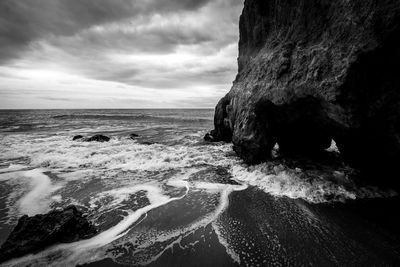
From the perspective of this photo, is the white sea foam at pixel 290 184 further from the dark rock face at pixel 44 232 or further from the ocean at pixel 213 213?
the dark rock face at pixel 44 232

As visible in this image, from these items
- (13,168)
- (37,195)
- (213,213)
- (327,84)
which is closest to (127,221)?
(213,213)

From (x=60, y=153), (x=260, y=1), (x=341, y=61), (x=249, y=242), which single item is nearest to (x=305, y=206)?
(x=249, y=242)

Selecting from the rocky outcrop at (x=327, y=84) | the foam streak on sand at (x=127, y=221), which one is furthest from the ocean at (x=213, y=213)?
the rocky outcrop at (x=327, y=84)

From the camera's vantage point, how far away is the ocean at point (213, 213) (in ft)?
12.6

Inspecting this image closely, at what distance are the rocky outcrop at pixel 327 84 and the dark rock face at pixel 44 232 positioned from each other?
261 inches

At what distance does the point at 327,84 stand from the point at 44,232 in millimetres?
7543

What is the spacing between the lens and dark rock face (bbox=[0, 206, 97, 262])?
3.88 metres

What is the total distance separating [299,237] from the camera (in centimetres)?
428

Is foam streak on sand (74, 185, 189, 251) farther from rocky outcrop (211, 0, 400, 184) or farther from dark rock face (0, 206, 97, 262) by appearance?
rocky outcrop (211, 0, 400, 184)

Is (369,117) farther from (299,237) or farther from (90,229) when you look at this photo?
(90,229)

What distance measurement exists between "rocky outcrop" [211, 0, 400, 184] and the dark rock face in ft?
21.8

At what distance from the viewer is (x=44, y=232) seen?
419cm

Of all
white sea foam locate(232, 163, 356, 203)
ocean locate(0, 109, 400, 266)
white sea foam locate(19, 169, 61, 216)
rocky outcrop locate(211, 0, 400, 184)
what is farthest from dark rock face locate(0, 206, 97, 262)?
rocky outcrop locate(211, 0, 400, 184)

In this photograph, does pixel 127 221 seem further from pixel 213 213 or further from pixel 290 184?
pixel 290 184
